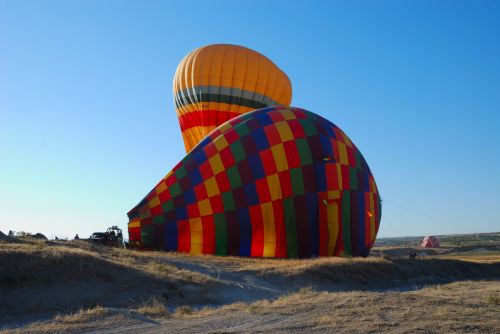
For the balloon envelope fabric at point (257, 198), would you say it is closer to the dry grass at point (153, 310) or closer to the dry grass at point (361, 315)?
the dry grass at point (153, 310)

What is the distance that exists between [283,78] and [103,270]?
19.9 metres

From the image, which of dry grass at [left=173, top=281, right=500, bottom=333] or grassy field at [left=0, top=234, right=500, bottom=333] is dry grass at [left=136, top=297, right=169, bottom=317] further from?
dry grass at [left=173, top=281, right=500, bottom=333]

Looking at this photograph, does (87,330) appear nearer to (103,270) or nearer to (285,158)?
(103,270)

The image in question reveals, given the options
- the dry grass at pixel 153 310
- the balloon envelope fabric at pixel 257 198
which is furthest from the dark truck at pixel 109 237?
the dry grass at pixel 153 310

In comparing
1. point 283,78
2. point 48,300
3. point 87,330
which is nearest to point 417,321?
point 87,330

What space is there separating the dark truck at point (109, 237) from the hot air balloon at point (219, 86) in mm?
7598

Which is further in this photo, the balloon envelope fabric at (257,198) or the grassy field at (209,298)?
the balloon envelope fabric at (257,198)

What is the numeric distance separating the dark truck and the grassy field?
482cm

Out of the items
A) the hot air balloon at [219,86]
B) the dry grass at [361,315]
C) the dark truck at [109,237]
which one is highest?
the hot air balloon at [219,86]

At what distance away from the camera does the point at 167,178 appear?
70.0 feet

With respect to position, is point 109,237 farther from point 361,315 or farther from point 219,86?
point 361,315

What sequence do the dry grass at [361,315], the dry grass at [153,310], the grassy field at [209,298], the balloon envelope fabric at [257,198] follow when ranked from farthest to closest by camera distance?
the balloon envelope fabric at [257,198]
the dry grass at [153,310]
the grassy field at [209,298]
the dry grass at [361,315]

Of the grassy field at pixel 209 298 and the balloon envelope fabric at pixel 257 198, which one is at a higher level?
the balloon envelope fabric at pixel 257 198

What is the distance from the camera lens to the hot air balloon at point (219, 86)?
28438 mm
